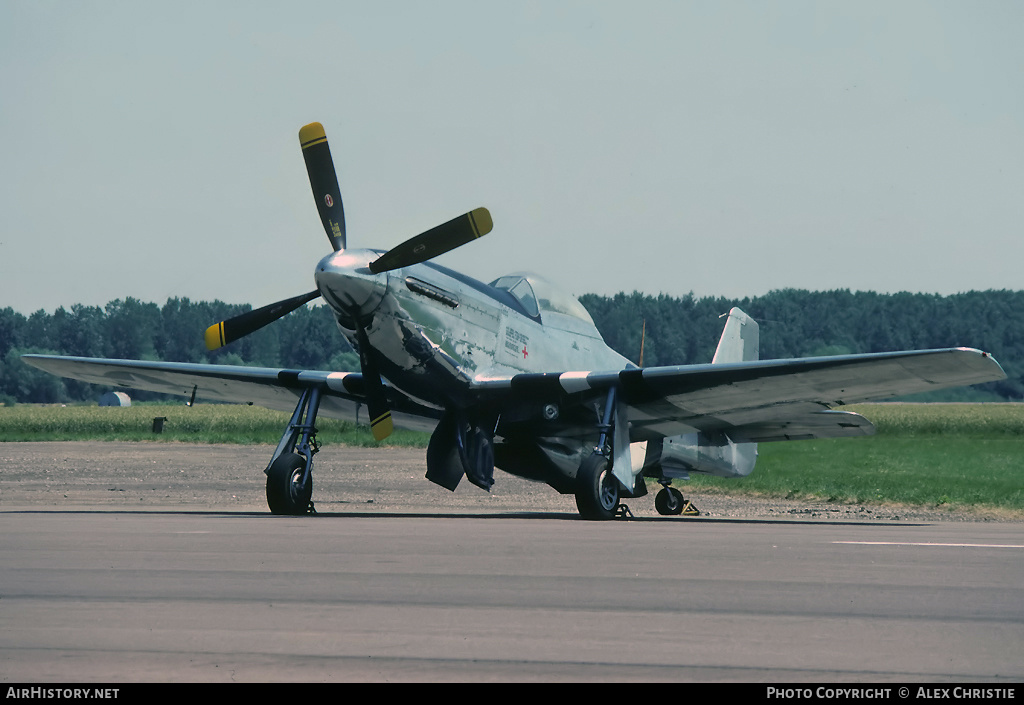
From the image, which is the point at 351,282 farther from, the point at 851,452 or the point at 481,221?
the point at 851,452

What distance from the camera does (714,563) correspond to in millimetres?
9125

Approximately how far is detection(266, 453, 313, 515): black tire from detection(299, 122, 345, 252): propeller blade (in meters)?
3.25

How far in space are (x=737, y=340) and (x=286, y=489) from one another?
10883mm

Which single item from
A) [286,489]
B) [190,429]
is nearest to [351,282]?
[286,489]

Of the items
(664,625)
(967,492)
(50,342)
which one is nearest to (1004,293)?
(967,492)

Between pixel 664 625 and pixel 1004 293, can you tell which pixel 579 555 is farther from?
pixel 1004 293

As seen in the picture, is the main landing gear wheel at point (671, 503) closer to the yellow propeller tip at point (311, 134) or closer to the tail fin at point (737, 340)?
the tail fin at point (737, 340)

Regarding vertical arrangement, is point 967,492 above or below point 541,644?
below

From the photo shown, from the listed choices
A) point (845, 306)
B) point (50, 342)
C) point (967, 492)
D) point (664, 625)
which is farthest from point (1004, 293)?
point (664, 625)

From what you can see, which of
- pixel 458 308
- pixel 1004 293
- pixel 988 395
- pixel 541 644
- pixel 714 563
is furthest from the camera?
pixel 1004 293

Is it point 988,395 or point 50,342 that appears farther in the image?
point 50,342

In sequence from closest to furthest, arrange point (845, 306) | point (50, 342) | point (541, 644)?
point (541, 644), point (845, 306), point (50, 342)

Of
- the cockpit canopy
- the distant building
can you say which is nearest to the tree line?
the distant building

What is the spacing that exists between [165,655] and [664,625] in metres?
2.46
